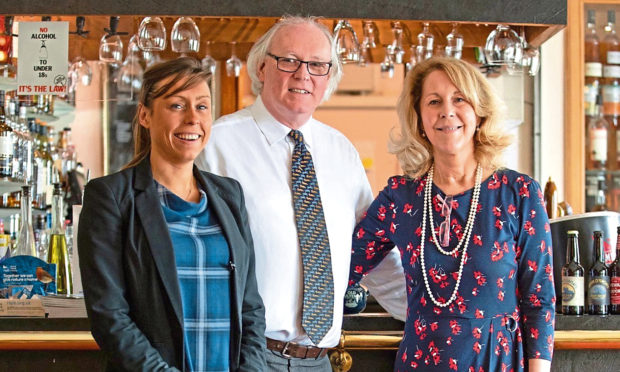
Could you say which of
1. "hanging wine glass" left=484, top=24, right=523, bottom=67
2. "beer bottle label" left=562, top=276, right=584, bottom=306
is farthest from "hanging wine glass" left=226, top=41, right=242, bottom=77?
"beer bottle label" left=562, top=276, right=584, bottom=306

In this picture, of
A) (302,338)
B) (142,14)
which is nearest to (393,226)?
(302,338)

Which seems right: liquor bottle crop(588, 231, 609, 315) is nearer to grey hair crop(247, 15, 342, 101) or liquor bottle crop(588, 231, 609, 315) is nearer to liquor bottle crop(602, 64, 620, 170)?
grey hair crop(247, 15, 342, 101)

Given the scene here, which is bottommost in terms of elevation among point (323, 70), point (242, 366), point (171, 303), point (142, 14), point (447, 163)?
point (242, 366)

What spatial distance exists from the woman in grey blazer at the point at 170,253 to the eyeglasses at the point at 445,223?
58 cm

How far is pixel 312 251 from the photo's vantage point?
8.18 ft

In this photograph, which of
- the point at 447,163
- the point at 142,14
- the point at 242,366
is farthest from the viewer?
the point at 142,14

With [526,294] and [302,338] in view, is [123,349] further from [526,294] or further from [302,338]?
[526,294]

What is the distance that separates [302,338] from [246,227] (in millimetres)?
437

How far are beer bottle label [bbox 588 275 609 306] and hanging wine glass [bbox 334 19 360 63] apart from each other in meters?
1.18

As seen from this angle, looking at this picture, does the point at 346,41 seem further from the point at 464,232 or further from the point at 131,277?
the point at 131,277

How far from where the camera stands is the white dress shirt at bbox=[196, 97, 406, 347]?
2463 mm

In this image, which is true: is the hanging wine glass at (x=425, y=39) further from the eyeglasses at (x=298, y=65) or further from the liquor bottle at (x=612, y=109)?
the liquor bottle at (x=612, y=109)

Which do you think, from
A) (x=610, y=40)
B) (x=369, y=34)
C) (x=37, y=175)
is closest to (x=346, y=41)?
(x=369, y=34)

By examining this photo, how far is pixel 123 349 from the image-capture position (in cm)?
193
